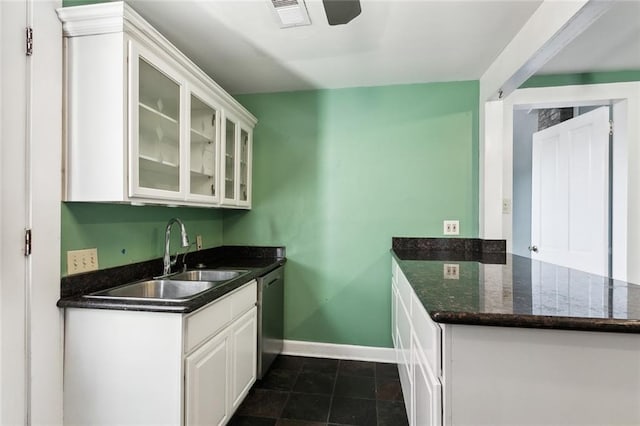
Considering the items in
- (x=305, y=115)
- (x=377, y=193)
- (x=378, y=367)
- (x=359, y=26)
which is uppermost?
(x=359, y=26)

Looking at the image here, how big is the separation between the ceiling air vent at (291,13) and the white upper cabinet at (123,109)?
1.84 ft

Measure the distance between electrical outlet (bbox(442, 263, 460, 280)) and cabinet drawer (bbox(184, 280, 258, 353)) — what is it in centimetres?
114

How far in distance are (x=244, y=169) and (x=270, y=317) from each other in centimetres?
123

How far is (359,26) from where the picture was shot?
1729mm

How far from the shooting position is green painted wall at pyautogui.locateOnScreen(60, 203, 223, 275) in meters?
1.37

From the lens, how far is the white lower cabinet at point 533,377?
2.73ft

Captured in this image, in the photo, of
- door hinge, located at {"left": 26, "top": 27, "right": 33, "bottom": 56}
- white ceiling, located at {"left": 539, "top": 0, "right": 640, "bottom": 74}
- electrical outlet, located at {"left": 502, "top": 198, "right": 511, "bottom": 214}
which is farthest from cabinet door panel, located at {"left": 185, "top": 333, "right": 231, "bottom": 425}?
white ceiling, located at {"left": 539, "top": 0, "right": 640, "bottom": 74}

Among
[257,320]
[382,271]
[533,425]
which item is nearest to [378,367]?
[382,271]

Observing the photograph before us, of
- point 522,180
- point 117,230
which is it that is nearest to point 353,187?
point 117,230

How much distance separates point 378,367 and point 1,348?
224cm

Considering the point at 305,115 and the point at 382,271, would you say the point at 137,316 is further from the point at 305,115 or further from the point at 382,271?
the point at 305,115

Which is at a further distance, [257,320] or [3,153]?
[257,320]

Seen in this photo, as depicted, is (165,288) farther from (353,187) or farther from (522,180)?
(522,180)

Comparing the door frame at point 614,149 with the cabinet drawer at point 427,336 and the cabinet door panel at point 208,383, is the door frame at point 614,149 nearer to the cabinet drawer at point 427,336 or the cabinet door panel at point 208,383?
the cabinet drawer at point 427,336
